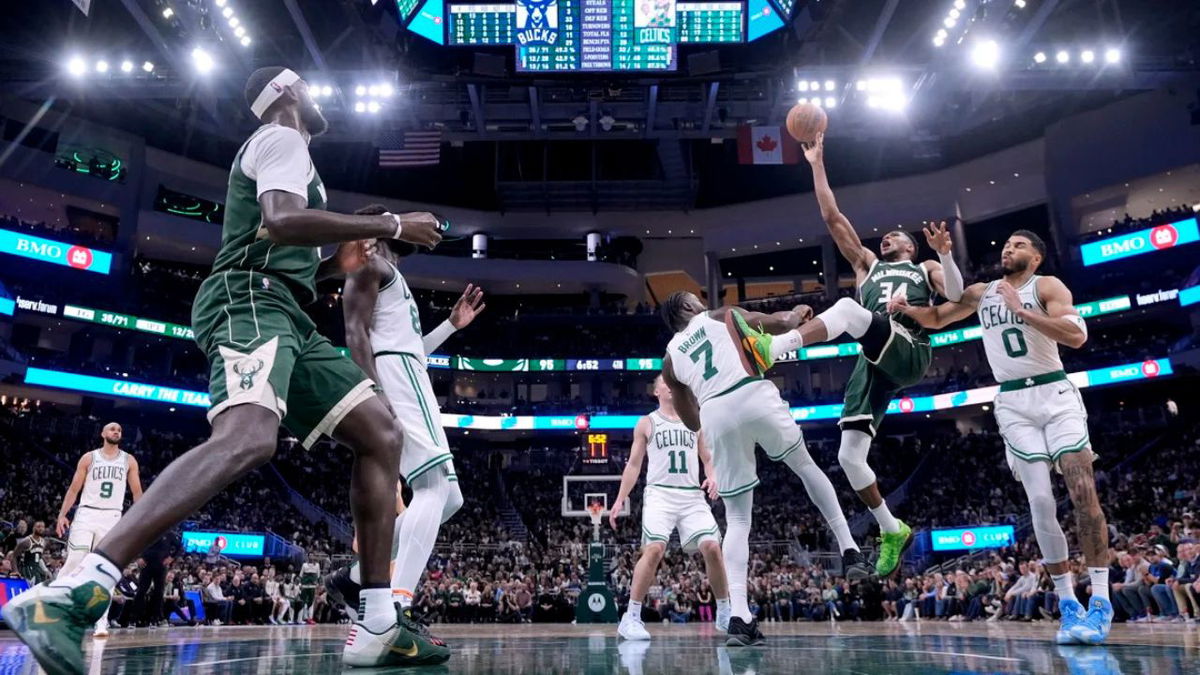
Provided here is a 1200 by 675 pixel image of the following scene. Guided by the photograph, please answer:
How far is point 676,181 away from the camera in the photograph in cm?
3497

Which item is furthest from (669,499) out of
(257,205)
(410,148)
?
(410,148)

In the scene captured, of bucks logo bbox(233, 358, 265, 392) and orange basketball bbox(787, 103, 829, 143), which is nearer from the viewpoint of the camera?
bucks logo bbox(233, 358, 265, 392)

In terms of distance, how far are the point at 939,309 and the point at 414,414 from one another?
366 cm

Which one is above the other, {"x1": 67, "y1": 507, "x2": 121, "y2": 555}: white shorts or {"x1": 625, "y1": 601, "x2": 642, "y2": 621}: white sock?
{"x1": 67, "y1": 507, "x2": 121, "y2": 555}: white shorts

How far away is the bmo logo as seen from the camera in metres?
27.8

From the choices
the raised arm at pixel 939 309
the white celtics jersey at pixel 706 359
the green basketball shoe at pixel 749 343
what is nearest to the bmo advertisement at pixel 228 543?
the white celtics jersey at pixel 706 359

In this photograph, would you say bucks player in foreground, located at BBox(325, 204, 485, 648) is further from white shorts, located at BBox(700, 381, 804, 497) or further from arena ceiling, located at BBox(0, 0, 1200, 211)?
arena ceiling, located at BBox(0, 0, 1200, 211)

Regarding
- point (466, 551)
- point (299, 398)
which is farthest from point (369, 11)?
point (299, 398)

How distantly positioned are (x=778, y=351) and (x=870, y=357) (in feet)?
4.32

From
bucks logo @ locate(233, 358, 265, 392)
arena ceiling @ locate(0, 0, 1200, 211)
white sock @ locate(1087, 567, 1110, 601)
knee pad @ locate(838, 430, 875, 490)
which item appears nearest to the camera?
bucks logo @ locate(233, 358, 265, 392)

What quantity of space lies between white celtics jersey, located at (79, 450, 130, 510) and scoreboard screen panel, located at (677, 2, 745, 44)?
14.8 metres

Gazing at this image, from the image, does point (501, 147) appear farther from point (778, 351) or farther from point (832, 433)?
point (778, 351)

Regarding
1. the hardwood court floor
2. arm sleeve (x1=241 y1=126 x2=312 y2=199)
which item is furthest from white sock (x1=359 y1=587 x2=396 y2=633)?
arm sleeve (x1=241 y1=126 x2=312 y2=199)

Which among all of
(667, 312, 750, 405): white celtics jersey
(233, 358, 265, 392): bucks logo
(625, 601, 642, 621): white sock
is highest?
(667, 312, 750, 405): white celtics jersey
